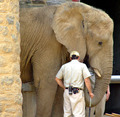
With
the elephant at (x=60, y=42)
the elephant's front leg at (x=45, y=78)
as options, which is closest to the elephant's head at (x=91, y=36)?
the elephant at (x=60, y=42)

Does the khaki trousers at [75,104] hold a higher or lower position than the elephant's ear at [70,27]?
lower

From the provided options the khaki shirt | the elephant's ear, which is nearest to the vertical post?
the khaki shirt

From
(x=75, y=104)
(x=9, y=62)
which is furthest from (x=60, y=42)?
(x=9, y=62)

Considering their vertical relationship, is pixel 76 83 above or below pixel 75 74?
below

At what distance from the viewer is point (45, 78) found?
989cm

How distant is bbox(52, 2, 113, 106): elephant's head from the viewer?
9688 mm

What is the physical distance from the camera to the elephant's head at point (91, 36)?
31.8ft

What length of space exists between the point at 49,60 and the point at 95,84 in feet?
3.35

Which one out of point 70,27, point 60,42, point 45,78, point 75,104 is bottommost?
point 75,104

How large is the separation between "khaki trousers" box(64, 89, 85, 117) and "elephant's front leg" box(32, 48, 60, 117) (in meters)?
1.12

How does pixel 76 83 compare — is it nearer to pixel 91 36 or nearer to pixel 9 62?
pixel 91 36

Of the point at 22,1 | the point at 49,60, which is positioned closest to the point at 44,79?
the point at 49,60

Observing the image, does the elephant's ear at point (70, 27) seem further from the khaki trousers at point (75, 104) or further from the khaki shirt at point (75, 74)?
the khaki trousers at point (75, 104)

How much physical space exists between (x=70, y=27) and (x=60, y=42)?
1.24 ft
